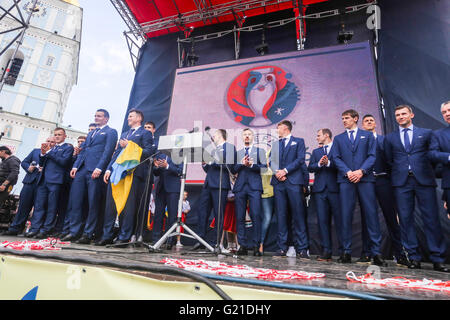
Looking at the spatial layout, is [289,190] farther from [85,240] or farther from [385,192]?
[85,240]

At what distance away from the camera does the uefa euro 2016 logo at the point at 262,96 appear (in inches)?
205

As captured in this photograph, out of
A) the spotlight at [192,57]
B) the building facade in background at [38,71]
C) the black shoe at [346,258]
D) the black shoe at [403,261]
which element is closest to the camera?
the black shoe at [403,261]

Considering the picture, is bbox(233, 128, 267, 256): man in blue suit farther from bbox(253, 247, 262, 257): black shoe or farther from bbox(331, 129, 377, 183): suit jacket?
bbox(331, 129, 377, 183): suit jacket

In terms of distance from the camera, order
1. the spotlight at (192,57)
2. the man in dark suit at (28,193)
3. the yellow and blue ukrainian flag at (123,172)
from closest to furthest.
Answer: the yellow and blue ukrainian flag at (123,172)
the man in dark suit at (28,193)
the spotlight at (192,57)

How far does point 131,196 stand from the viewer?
309 centimetres

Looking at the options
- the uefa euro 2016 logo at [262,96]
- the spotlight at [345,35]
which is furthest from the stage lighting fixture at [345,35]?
the uefa euro 2016 logo at [262,96]

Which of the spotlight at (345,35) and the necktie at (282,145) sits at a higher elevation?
the spotlight at (345,35)

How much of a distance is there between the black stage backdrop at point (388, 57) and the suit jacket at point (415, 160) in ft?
5.93

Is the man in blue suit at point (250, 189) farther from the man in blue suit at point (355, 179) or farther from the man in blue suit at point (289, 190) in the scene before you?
the man in blue suit at point (355, 179)

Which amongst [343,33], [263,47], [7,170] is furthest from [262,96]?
[7,170]

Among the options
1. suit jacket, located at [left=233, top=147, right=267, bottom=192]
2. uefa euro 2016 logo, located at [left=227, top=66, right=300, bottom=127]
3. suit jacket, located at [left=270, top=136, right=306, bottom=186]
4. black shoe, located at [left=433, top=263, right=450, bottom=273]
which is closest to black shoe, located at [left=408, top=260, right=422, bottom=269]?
black shoe, located at [left=433, top=263, right=450, bottom=273]

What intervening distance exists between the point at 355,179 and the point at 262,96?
3207 mm

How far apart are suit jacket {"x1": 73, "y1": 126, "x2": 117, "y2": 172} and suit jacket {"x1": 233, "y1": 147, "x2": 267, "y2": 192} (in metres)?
1.67

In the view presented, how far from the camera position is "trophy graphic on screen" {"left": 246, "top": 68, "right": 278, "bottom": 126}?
17.6ft
